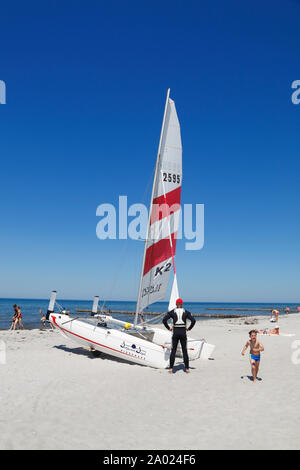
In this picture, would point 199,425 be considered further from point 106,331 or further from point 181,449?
point 106,331

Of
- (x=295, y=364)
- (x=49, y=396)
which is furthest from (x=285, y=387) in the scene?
(x=49, y=396)

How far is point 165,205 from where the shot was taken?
500 inches

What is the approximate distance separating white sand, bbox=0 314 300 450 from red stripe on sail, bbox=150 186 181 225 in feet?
17.5

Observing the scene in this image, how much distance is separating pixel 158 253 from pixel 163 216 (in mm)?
1433

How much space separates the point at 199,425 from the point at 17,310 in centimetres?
1825

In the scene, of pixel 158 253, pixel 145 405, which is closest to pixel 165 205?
pixel 158 253

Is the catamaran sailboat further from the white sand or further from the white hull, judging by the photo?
the white sand

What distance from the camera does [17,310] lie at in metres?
21.0

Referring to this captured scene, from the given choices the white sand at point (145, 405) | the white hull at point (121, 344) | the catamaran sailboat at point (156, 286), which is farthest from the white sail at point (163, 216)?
the white sand at point (145, 405)

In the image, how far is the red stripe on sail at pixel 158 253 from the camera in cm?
1233

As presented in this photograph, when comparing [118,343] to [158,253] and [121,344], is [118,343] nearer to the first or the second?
[121,344]

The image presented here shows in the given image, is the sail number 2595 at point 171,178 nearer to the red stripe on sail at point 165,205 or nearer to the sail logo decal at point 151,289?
the red stripe on sail at point 165,205

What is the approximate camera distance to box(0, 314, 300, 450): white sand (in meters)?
4.79

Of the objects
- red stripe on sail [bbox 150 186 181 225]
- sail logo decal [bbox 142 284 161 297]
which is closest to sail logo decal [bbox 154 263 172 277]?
sail logo decal [bbox 142 284 161 297]
